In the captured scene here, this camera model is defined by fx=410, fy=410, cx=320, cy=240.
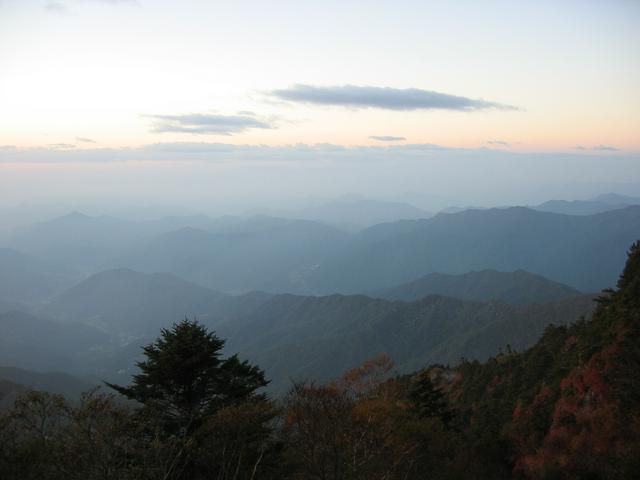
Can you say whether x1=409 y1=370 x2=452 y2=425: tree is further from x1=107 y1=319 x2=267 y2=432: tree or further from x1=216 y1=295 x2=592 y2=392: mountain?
x1=216 y1=295 x2=592 y2=392: mountain

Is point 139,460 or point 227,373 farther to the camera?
point 227,373

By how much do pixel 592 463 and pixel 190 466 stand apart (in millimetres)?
19665

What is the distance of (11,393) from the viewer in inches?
3794

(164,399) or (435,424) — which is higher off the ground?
(164,399)

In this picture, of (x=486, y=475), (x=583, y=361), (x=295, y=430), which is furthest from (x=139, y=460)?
(x=583, y=361)

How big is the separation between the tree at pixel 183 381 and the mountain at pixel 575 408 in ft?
54.2

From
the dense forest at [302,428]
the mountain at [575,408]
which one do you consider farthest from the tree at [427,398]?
the dense forest at [302,428]

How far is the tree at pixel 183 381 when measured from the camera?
20094mm

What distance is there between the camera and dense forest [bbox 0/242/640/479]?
1633 centimetres

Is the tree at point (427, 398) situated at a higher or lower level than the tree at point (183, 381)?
lower

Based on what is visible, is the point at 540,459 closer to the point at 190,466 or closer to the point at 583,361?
the point at 583,361

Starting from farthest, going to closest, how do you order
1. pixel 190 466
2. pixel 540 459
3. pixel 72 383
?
pixel 72 383
pixel 540 459
pixel 190 466

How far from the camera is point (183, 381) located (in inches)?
820

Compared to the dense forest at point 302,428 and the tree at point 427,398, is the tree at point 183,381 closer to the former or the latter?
the dense forest at point 302,428
